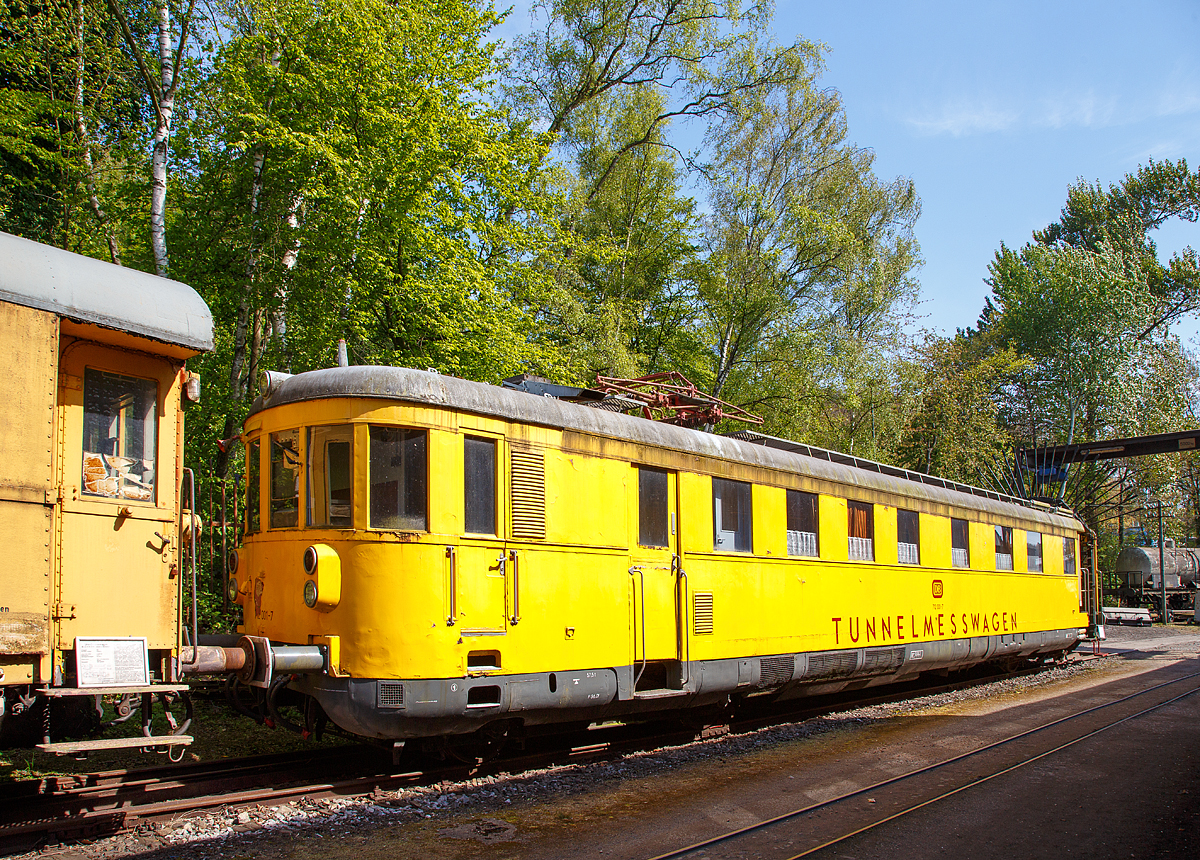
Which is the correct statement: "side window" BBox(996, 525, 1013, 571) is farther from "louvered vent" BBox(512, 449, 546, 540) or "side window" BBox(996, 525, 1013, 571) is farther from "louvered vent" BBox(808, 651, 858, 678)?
"louvered vent" BBox(512, 449, 546, 540)

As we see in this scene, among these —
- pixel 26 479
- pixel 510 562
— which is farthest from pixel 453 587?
pixel 26 479

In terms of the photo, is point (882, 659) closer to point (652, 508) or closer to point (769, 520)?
→ point (769, 520)

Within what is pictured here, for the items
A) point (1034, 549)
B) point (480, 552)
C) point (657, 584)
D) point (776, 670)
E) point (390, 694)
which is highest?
point (480, 552)

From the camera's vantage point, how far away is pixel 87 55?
16.1 metres

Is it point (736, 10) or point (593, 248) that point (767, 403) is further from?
point (736, 10)

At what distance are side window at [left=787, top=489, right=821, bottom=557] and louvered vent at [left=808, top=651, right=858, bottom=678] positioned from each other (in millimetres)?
1333

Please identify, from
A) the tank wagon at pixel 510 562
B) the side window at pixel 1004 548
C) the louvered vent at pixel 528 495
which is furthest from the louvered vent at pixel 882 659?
the louvered vent at pixel 528 495

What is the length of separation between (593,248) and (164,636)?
1757cm

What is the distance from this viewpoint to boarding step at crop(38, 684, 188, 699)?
5.12 meters

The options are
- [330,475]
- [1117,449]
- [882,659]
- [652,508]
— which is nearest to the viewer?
[330,475]

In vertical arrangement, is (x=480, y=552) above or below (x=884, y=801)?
above

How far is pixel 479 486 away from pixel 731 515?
12.2ft

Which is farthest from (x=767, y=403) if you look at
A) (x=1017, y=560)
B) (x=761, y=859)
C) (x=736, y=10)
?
(x=761, y=859)

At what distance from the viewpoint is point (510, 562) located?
7469 millimetres
